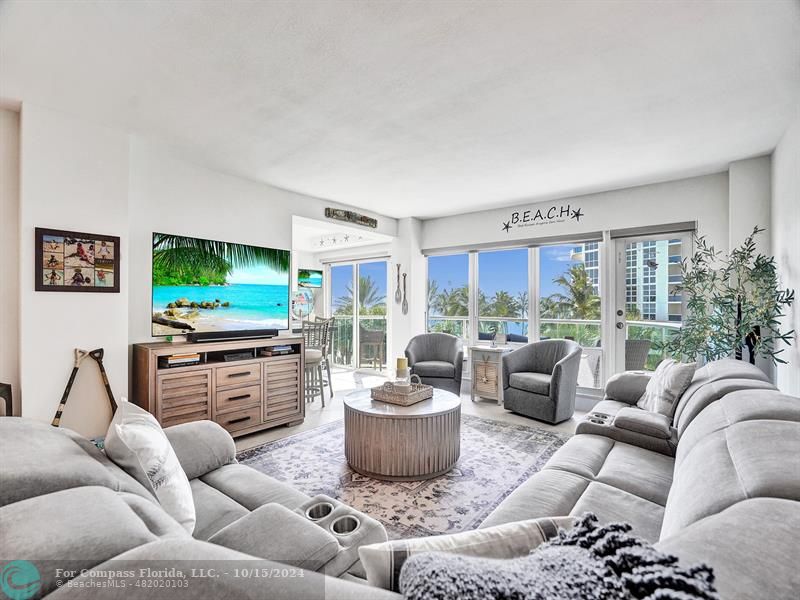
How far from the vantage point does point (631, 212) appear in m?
4.50

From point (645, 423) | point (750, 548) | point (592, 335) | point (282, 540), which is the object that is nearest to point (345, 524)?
point (282, 540)

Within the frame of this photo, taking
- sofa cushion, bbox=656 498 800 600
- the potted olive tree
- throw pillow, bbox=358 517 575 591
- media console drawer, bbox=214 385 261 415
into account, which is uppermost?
the potted olive tree

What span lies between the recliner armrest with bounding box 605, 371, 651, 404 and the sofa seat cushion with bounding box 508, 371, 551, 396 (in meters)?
0.88

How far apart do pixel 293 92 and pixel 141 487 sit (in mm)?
2281

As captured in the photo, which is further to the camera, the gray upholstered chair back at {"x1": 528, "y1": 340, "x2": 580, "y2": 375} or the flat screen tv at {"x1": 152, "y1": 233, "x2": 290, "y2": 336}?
the gray upholstered chair back at {"x1": 528, "y1": 340, "x2": 580, "y2": 375}

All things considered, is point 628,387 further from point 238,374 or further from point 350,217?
point 350,217

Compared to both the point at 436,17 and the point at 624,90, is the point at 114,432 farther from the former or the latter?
the point at 624,90

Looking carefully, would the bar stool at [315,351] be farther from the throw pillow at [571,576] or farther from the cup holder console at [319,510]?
the throw pillow at [571,576]

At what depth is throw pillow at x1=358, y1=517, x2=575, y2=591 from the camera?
670 millimetres

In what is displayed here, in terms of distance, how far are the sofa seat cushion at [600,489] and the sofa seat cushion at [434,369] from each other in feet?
9.05

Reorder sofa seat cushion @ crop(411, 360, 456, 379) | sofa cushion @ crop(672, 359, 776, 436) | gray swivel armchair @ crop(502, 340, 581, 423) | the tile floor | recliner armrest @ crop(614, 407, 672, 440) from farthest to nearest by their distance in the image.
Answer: sofa seat cushion @ crop(411, 360, 456, 379)
gray swivel armchair @ crop(502, 340, 581, 423)
the tile floor
recliner armrest @ crop(614, 407, 672, 440)
sofa cushion @ crop(672, 359, 776, 436)

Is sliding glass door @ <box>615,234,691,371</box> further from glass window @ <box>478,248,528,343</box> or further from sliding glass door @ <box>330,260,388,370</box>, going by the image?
sliding glass door @ <box>330,260,388,370</box>

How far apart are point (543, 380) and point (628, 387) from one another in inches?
43.1

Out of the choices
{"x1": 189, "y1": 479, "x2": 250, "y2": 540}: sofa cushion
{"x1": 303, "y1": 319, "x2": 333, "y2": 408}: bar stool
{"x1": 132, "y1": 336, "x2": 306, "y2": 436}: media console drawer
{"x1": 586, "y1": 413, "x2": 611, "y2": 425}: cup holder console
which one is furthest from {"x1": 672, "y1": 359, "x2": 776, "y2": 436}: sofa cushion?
{"x1": 303, "y1": 319, "x2": 333, "y2": 408}: bar stool
